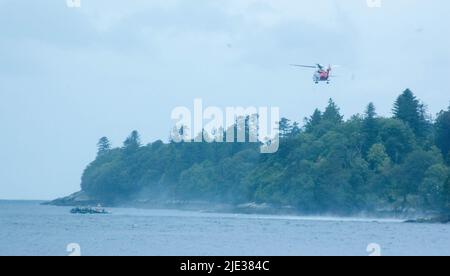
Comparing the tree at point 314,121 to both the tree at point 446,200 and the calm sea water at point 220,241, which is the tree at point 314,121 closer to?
the tree at point 446,200

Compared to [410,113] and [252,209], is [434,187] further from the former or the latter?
[252,209]

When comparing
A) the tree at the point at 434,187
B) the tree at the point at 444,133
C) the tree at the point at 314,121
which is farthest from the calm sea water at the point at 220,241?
the tree at the point at 314,121

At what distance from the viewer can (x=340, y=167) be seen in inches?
5507

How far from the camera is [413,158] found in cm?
12925

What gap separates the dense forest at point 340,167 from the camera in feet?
419

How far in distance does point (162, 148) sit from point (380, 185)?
238ft

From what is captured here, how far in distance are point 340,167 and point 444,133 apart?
14.7 meters

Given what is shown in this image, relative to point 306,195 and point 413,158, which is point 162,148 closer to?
point 306,195

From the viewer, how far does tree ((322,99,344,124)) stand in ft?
533

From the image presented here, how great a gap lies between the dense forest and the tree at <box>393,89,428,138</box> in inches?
5.7

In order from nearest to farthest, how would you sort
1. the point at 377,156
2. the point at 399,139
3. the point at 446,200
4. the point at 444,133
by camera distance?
the point at 446,200 → the point at 444,133 → the point at 377,156 → the point at 399,139

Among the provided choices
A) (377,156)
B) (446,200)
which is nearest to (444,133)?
(377,156)
